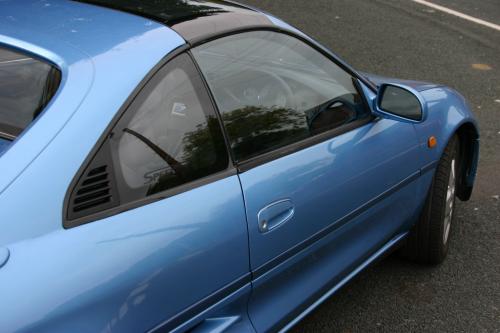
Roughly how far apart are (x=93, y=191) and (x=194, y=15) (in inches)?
35.3

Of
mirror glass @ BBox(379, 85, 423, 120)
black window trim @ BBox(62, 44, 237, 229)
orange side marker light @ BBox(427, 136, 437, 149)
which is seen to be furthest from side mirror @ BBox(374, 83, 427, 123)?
black window trim @ BBox(62, 44, 237, 229)

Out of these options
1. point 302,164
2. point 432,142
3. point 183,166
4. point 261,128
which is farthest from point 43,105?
point 432,142

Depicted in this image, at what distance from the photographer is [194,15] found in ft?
7.72

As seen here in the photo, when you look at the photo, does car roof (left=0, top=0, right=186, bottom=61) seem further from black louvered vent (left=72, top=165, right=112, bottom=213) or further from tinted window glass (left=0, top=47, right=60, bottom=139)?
black louvered vent (left=72, top=165, right=112, bottom=213)

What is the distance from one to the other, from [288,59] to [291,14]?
23.7ft

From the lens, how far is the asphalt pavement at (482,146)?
326cm

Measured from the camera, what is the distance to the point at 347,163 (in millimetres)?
2625

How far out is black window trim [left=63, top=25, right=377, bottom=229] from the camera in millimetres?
1740

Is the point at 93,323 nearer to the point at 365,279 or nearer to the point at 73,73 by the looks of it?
the point at 73,73

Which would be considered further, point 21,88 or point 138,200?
point 21,88

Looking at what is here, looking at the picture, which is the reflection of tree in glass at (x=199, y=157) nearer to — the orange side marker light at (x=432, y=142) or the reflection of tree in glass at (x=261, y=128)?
the reflection of tree in glass at (x=261, y=128)

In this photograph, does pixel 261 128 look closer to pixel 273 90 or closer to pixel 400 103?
pixel 273 90

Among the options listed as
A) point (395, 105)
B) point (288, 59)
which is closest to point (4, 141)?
point (288, 59)

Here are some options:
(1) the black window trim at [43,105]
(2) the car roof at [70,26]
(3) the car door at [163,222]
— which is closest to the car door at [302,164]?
(3) the car door at [163,222]
